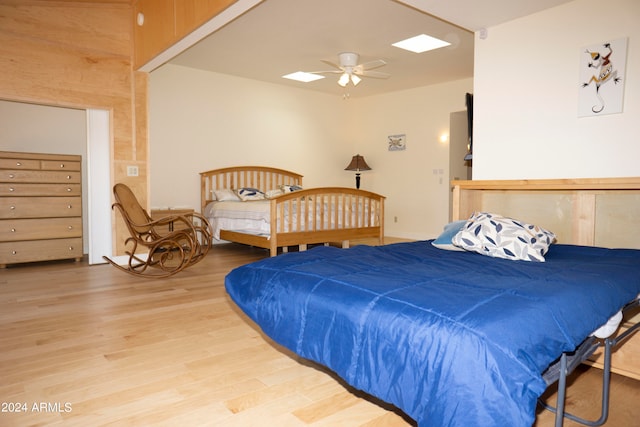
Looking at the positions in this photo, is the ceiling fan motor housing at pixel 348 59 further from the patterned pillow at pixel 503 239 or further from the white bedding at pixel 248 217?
the patterned pillow at pixel 503 239

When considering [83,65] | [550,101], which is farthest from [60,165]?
[550,101]

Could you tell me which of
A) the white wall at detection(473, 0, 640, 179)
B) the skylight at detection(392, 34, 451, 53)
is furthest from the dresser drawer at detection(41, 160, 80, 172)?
the white wall at detection(473, 0, 640, 179)

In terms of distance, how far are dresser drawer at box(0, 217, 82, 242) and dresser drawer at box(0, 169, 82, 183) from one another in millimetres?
407

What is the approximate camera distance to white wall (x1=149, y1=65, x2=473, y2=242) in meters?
5.68

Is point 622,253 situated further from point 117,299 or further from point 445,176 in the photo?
point 445,176

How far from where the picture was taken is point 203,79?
5918 millimetres

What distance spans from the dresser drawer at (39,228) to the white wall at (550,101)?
13.5ft

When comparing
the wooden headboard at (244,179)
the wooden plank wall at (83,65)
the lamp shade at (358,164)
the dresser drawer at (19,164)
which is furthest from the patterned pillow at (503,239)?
the lamp shade at (358,164)

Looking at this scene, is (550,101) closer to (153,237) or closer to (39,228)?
(153,237)

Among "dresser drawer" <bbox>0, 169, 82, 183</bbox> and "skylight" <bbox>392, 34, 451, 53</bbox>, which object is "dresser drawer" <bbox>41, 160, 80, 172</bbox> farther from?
"skylight" <bbox>392, 34, 451, 53</bbox>

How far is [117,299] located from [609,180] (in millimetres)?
3270

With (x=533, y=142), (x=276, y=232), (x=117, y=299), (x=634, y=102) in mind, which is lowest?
(x=117, y=299)

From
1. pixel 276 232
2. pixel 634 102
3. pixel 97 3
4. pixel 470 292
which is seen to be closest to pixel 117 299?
pixel 276 232

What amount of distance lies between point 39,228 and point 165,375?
3362 mm
